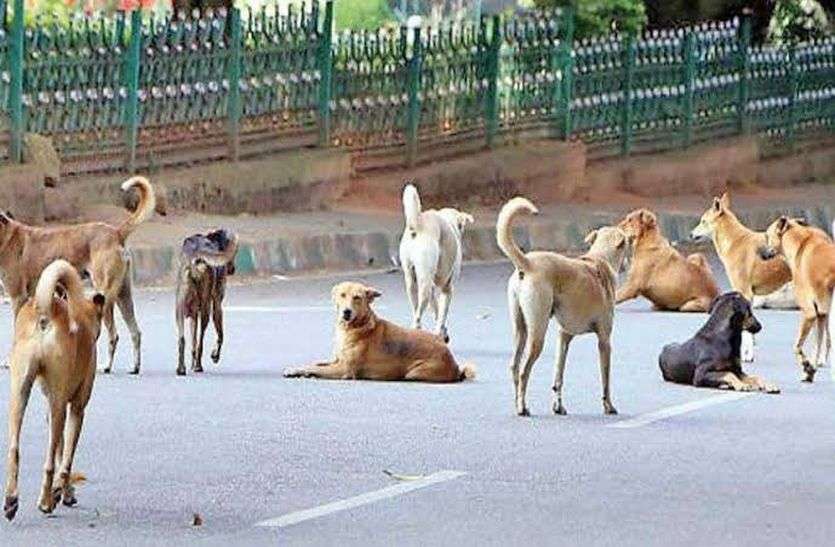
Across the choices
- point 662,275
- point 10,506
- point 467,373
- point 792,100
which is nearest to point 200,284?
point 467,373

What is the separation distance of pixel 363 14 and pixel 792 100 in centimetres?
618

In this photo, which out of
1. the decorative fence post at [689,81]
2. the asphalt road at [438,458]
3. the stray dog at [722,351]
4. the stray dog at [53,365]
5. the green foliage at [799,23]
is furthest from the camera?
the green foliage at [799,23]

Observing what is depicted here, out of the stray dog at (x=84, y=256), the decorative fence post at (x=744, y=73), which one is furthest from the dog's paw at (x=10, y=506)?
the decorative fence post at (x=744, y=73)

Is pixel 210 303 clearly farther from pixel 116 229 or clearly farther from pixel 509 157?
pixel 509 157

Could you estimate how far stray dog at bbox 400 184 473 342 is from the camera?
1845 centimetres

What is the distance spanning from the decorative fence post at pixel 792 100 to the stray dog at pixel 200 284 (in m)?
20.1

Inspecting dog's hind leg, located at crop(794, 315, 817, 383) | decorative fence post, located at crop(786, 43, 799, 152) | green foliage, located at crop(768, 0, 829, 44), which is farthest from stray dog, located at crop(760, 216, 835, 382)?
green foliage, located at crop(768, 0, 829, 44)

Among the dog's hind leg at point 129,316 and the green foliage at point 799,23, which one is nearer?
the dog's hind leg at point 129,316

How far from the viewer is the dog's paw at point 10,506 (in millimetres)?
10711

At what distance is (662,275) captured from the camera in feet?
69.2

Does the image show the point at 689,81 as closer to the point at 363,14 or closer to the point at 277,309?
the point at 363,14

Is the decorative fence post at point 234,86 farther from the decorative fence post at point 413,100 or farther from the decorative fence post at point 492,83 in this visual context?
the decorative fence post at point 492,83

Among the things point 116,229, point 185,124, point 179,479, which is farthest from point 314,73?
point 179,479

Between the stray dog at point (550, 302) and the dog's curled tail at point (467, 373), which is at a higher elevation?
the stray dog at point (550, 302)
